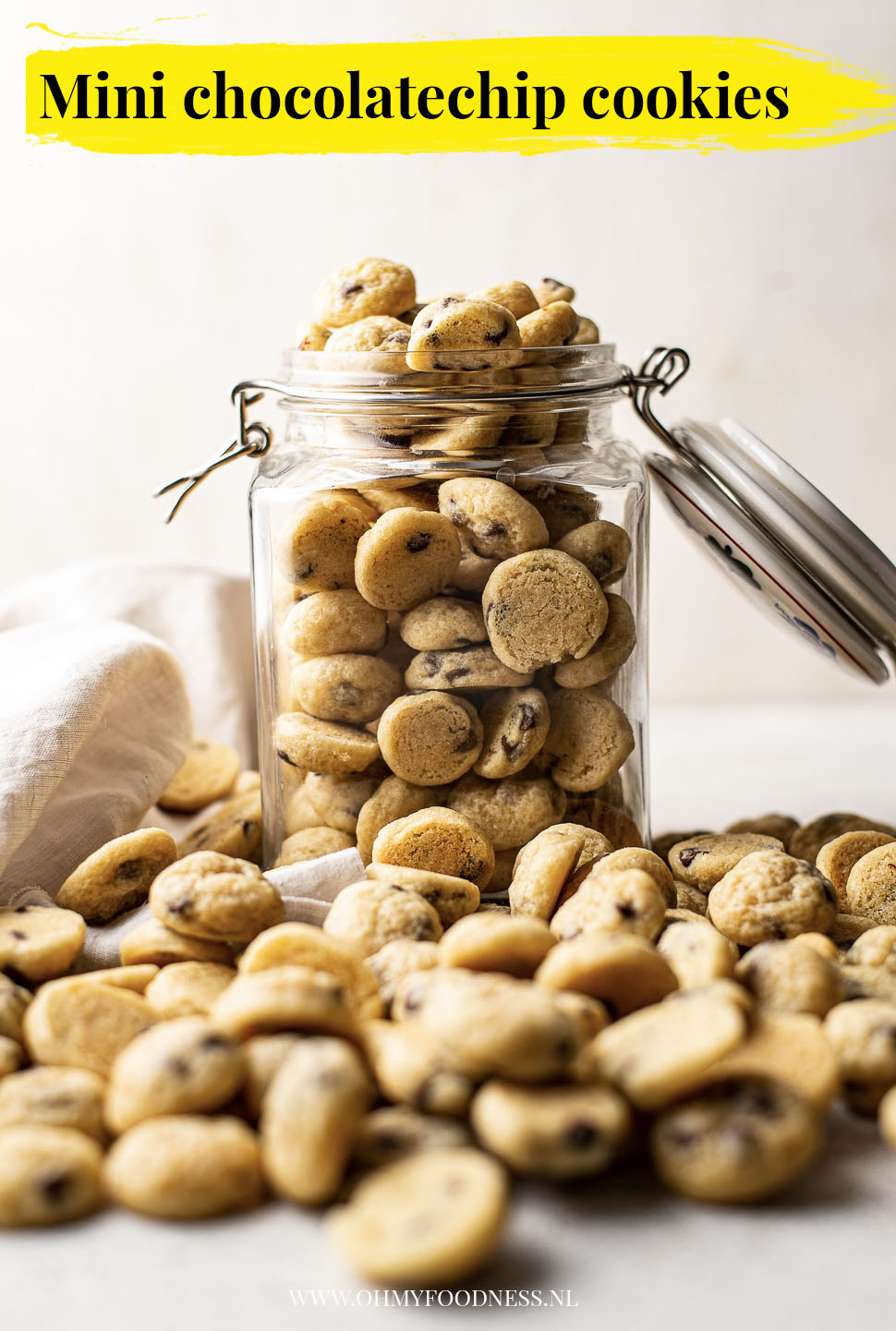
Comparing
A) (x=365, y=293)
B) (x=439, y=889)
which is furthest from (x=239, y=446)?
(x=439, y=889)

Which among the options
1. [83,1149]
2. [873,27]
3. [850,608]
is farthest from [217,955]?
[873,27]

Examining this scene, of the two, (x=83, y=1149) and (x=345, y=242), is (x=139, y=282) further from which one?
(x=83, y=1149)

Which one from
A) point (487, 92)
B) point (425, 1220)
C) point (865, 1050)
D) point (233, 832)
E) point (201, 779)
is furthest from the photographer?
point (487, 92)

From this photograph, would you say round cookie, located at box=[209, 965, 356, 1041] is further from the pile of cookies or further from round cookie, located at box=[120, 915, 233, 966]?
round cookie, located at box=[120, 915, 233, 966]

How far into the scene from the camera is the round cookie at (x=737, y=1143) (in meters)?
0.50

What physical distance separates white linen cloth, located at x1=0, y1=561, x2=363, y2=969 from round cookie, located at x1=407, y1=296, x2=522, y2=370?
32cm

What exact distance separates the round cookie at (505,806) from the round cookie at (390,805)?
2 centimetres

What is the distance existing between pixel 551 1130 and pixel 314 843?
40 centimetres

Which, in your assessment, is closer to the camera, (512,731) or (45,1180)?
(45,1180)

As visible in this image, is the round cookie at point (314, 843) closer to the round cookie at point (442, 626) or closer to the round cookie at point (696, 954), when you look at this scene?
the round cookie at point (442, 626)

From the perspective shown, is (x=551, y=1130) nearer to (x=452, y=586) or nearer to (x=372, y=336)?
(x=452, y=586)

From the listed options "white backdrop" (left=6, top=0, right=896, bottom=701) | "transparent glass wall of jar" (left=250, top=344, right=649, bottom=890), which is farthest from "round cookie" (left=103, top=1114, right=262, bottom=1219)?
"white backdrop" (left=6, top=0, right=896, bottom=701)

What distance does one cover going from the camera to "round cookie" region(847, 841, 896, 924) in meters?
0.79

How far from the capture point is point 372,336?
2.71 feet
